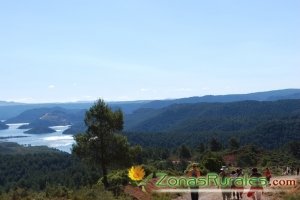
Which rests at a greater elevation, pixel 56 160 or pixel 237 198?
pixel 237 198

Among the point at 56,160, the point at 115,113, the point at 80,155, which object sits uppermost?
the point at 115,113

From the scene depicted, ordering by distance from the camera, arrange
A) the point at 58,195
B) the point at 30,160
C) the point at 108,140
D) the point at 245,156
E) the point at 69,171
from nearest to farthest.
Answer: the point at 58,195
the point at 108,140
the point at 245,156
the point at 69,171
the point at 30,160

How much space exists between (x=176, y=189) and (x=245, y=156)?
3668 inches

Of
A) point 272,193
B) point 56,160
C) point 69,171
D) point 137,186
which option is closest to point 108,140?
point 137,186

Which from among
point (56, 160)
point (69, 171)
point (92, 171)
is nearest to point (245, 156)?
point (92, 171)

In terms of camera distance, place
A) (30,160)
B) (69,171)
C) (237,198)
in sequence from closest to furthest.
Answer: (237,198), (69,171), (30,160)

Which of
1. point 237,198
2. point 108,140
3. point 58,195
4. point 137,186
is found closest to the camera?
point 237,198

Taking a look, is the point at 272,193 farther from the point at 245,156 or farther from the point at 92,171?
the point at 92,171

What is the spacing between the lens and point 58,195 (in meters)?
23.4

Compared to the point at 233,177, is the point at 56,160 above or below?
below

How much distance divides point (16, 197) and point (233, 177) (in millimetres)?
10725

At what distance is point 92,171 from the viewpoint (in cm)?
13512

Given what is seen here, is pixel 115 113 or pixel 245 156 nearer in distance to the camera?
pixel 115 113

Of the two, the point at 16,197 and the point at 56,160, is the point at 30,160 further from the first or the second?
the point at 16,197
